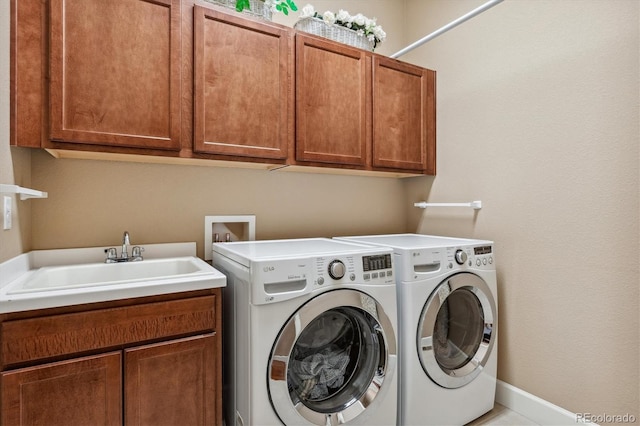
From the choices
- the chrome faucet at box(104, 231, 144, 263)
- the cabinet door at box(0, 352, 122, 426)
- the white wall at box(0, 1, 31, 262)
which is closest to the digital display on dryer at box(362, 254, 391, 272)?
the cabinet door at box(0, 352, 122, 426)

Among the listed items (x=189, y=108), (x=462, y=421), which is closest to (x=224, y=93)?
(x=189, y=108)

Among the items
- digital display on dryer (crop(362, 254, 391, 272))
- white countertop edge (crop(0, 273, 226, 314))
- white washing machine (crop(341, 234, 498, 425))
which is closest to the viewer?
white countertop edge (crop(0, 273, 226, 314))

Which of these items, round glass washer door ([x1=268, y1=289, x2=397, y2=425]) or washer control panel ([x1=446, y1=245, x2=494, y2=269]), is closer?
round glass washer door ([x1=268, y1=289, x2=397, y2=425])

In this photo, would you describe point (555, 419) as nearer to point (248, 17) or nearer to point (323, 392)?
point (323, 392)

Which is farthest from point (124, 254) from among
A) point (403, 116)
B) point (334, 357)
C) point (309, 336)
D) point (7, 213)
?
point (403, 116)

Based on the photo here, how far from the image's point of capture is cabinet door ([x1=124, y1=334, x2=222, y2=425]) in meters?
1.32

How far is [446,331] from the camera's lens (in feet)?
6.43

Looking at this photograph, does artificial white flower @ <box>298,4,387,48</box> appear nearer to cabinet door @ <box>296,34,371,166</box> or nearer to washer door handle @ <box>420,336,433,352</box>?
cabinet door @ <box>296,34,371,166</box>

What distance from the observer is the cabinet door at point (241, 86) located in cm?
173

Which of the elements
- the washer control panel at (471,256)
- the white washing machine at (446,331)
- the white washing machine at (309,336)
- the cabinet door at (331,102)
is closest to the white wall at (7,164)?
the white washing machine at (309,336)

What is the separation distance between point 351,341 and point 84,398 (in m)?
1.09

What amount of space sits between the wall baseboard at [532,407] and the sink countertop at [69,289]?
1.83m

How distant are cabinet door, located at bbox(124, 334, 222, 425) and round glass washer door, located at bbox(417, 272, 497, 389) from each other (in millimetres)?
994

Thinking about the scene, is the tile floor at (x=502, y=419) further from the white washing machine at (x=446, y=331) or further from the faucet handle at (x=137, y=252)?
the faucet handle at (x=137, y=252)
